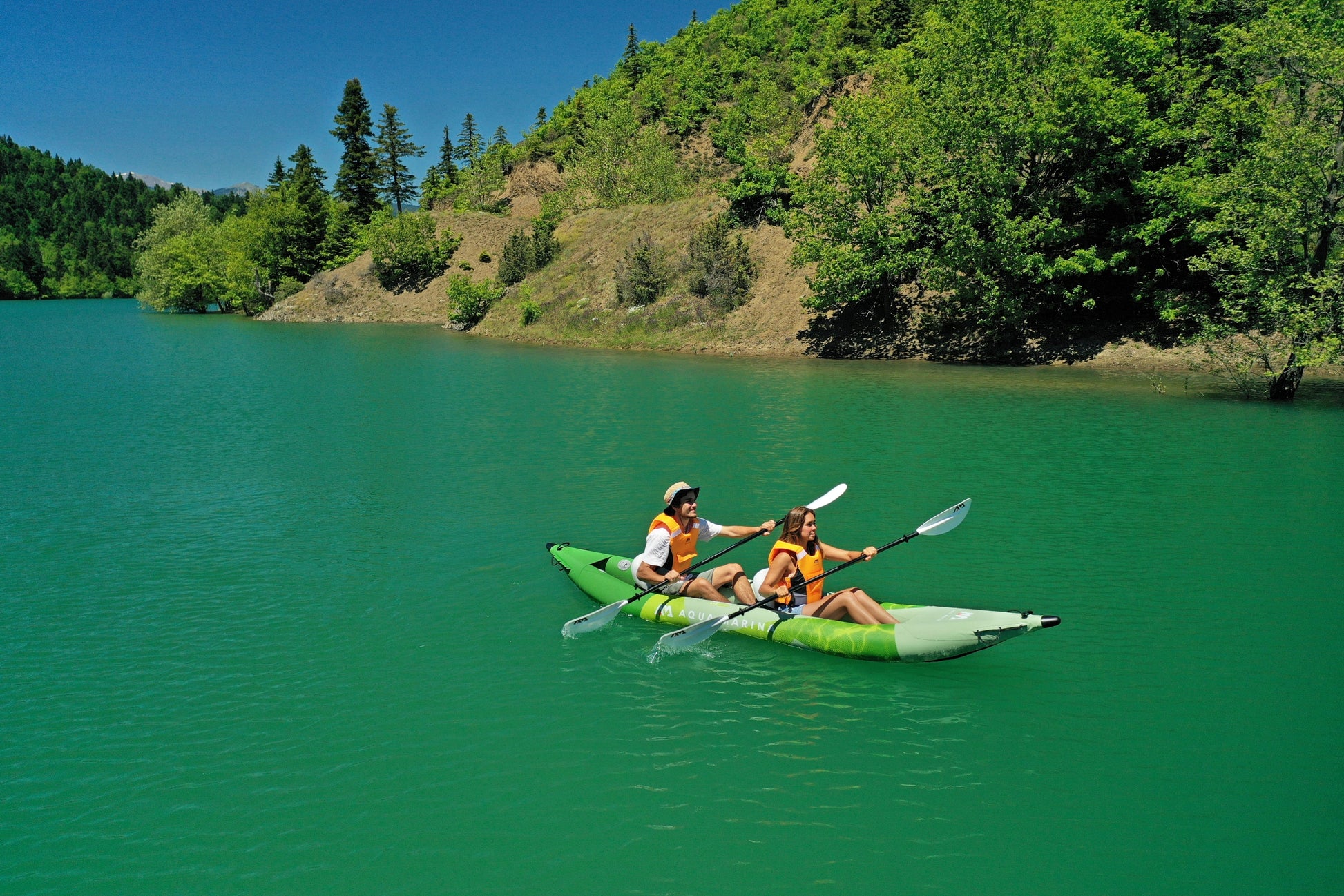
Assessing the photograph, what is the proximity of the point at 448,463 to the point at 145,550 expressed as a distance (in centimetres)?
651

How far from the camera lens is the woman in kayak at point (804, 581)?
9.68 metres

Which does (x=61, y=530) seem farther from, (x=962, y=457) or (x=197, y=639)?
(x=962, y=457)

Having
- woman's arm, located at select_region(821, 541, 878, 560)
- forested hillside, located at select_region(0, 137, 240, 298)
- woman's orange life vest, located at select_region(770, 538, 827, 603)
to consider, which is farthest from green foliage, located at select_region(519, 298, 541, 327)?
forested hillside, located at select_region(0, 137, 240, 298)

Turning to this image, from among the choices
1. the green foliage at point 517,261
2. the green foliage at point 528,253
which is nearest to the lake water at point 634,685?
the green foliage at point 528,253

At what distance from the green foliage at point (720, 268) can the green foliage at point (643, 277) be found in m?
1.52

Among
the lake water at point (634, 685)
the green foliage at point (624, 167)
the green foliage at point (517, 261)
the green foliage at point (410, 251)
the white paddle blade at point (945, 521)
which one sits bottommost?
the lake water at point (634, 685)

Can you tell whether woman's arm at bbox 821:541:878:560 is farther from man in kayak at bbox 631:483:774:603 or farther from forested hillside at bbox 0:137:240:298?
forested hillside at bbox 0:137:240:298

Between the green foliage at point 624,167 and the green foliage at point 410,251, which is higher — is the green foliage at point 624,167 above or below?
above

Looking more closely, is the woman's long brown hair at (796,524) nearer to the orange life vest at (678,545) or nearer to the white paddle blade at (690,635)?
the white paddle blade at (690,635)

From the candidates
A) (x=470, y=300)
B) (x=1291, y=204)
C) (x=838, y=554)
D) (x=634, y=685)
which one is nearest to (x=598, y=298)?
(x=470, y=300)

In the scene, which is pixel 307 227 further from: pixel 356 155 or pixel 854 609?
pixel 854 609

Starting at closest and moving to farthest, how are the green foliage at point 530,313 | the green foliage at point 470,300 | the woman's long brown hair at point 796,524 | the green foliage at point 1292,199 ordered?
the woman's long brown hair at point 796,524 → the green foliage at point 1292,199 → the green foliage at point 530,313 → the green foliage at point 470,300

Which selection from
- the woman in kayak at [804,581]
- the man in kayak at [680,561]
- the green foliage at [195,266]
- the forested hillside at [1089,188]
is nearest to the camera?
the woman in kayak at [804,581]

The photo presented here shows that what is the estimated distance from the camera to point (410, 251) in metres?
67.8
